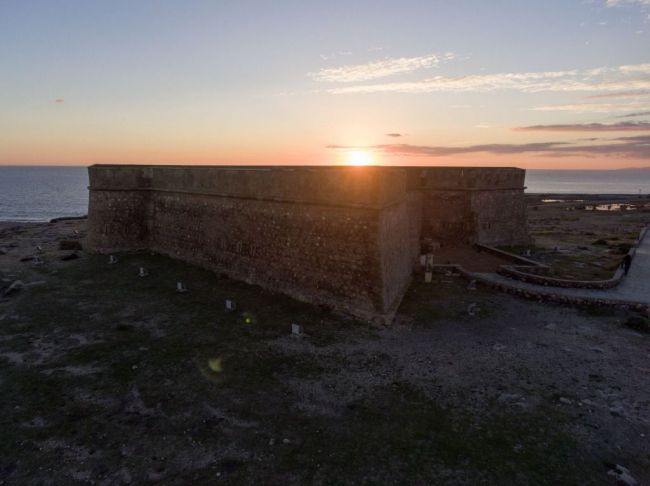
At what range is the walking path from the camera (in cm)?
1388

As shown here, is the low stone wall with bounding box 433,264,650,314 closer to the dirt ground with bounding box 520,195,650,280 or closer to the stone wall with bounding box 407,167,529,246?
the dirt ground with bounding box 520,195,650,280

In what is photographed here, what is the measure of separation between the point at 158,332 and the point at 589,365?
11640 mm

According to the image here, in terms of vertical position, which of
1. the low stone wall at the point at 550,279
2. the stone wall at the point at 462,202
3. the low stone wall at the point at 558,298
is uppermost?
the stone wall at the point at 462,202

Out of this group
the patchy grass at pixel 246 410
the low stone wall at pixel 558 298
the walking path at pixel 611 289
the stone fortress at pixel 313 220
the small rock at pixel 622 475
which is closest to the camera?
the small rock at pixel 622 475

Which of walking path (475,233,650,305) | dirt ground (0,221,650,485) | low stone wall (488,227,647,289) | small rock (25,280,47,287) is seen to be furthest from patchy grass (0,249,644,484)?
low stone wall (488,227,647,289)

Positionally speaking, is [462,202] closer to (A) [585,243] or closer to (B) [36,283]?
(A) [585,243]

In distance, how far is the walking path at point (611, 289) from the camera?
546 inches

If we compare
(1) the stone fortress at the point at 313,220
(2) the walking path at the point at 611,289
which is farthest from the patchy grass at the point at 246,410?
(2) the walking path at the point at 611,289

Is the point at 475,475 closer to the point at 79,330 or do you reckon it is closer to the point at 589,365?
the point at 589,365

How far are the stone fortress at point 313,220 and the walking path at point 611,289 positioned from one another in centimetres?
368

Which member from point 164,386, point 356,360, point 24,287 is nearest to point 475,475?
point 356,360

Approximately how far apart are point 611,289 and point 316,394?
41.4ft

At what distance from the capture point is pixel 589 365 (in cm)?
984

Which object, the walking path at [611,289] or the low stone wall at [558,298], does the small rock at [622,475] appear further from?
the walking path at [611,289]
